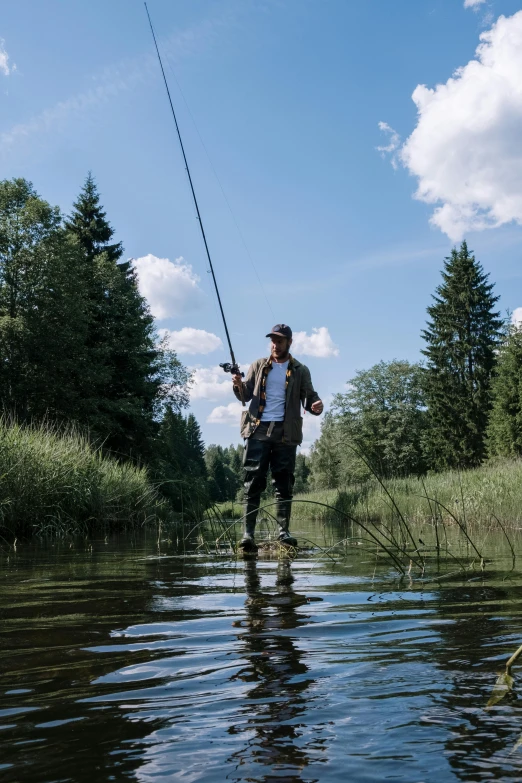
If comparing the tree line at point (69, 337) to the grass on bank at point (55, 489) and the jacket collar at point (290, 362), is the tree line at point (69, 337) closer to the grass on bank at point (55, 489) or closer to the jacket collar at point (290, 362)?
the grass on bank at point (55, 489)

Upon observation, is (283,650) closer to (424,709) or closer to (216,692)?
(216,692)

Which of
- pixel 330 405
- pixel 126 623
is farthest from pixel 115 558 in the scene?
pixel 330 405

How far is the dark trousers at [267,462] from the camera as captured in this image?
658 centimetres

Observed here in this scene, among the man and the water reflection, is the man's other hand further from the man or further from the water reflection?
the water reflection

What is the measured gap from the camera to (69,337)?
34.0m

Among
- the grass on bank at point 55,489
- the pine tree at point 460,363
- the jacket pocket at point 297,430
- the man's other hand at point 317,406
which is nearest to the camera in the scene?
the man's other hand at point 317,406

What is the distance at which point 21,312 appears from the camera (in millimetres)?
34969

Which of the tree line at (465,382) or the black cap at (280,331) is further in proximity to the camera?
the tree line at (465,382)

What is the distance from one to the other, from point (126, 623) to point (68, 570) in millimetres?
2290

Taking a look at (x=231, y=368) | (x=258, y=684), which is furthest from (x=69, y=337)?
(x=258, y=684)

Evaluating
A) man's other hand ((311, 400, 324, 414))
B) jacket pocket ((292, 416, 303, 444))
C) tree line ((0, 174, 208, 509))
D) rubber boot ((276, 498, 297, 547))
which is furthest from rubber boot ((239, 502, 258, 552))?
tree line ((0, 174, 208, 509))

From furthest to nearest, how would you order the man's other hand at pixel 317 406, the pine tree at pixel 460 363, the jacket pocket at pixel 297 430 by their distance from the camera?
1. the pine tree at pixel 460 363
2. the jacket pocket at pixel 297 430
3. the man's other hand at pixel 317 406

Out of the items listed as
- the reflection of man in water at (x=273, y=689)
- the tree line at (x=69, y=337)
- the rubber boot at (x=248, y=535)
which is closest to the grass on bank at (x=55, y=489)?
the rubber boot at (x=248, y=535)

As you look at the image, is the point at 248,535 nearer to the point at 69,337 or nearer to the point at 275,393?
the point at 275,393
